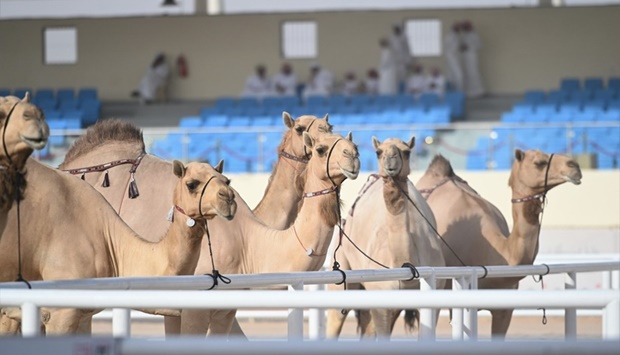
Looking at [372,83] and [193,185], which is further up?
[372,83]

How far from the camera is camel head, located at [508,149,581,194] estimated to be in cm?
1076

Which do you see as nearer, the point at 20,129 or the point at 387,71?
the point at 20,129

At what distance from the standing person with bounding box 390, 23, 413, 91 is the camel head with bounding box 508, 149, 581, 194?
13860mm

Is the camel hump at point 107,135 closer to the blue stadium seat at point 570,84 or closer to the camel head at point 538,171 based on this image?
the camel head at point 538,171

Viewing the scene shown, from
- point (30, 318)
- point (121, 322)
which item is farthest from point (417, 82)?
point (30, 318)

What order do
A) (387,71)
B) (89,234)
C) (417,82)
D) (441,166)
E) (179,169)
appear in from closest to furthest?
(89,234), (179,169), (441,166), (417,82), (387,71)

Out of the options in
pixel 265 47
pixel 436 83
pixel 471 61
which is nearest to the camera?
pixel 436 83

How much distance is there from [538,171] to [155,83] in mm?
15997

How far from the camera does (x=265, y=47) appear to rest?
26.3m

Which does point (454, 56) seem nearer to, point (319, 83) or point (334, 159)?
point (319, 83)

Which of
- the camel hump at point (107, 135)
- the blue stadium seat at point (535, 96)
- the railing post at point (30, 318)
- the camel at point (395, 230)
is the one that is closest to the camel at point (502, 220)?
the camel at point (395, 230)

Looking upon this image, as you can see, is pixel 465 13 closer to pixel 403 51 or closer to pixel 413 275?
pixel 403 51

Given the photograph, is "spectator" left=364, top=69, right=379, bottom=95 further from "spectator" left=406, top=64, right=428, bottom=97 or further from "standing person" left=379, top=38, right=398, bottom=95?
"spectator" left=406, top=64, right=428, bottom=97

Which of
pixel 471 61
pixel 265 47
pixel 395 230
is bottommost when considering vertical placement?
pixel 395 230
